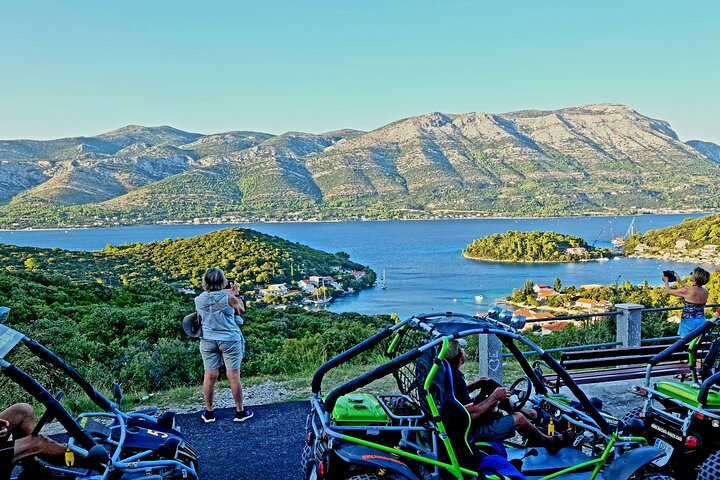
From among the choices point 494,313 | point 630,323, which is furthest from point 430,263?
point 494,313

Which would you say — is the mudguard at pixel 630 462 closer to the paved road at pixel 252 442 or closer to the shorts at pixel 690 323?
the paved road at pixel 252 442

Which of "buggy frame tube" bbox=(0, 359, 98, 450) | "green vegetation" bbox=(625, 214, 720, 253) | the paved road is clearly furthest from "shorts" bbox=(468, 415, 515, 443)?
"green vegetation" bbox=(625, 214, 720, 253)

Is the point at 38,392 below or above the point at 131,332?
above

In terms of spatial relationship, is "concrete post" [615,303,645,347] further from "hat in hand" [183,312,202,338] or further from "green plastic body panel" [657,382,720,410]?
"hat in hand" [183,312,202,338]

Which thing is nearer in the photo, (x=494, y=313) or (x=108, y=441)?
(x=108, y=441)

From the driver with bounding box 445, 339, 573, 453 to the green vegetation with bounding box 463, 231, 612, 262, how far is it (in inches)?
3133

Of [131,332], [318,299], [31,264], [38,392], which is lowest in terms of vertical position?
[318,299]

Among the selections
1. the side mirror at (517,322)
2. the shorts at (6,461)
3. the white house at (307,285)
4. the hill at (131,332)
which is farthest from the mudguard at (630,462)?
the white house at (307,285)

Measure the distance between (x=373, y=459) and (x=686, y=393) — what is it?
3.23 metres

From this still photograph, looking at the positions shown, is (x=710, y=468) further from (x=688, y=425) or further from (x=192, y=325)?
(x=192, y=325)

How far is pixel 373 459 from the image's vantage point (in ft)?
12.3

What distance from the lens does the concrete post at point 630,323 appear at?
9.28m

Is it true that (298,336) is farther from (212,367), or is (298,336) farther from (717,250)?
(717,250)

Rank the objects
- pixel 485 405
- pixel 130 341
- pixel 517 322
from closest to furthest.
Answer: pixel 517 322 < pixel 485 405 < pixel 130 341
